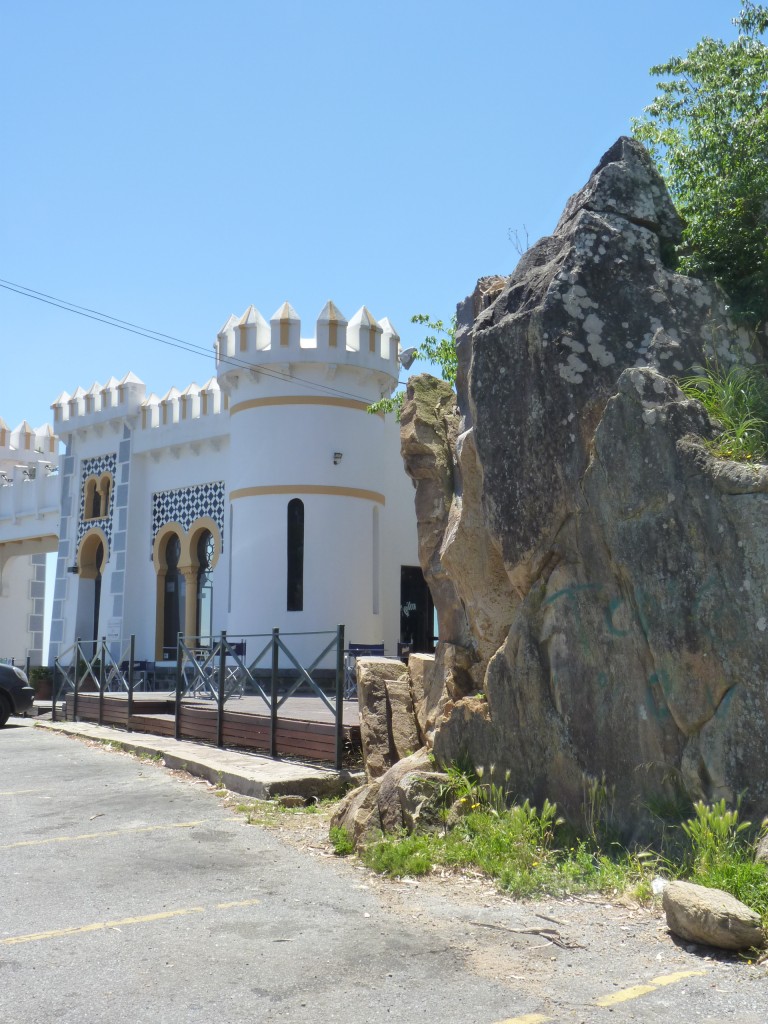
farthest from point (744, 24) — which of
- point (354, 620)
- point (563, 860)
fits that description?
point (354, 620)

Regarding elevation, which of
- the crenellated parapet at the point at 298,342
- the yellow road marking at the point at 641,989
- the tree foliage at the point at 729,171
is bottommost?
the yellow road marking at the point at 641,989

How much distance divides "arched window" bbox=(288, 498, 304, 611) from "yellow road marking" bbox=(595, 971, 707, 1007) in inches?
619

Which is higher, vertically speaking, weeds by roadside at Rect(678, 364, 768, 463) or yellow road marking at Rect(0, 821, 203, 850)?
weeds by roadside at Rect(678, 364, 768, 463)

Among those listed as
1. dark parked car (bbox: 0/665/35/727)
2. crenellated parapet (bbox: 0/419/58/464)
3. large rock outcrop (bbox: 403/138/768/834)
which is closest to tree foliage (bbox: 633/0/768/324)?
large rock outcrop (bbox: 403/138/768/834)

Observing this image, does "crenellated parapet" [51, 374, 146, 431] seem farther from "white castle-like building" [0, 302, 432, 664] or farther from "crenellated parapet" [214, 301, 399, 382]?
"crenellated parapet" [214, 301, 399, 382]

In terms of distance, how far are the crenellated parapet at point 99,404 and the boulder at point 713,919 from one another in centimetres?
2173

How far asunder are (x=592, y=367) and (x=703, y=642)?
6.08 ft

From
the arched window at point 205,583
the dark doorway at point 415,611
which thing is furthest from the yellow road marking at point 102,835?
the arched window at point 205,583

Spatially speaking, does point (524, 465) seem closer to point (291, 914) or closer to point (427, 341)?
point (291, 914)

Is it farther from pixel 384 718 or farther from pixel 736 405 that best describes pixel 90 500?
pixel 736 405

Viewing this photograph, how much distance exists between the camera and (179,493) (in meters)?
23.2

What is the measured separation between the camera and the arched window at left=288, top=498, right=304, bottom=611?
19734 mm

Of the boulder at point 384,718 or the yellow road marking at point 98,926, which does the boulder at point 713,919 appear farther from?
the boulder at point 384,718

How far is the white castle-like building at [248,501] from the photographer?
19922 mm
